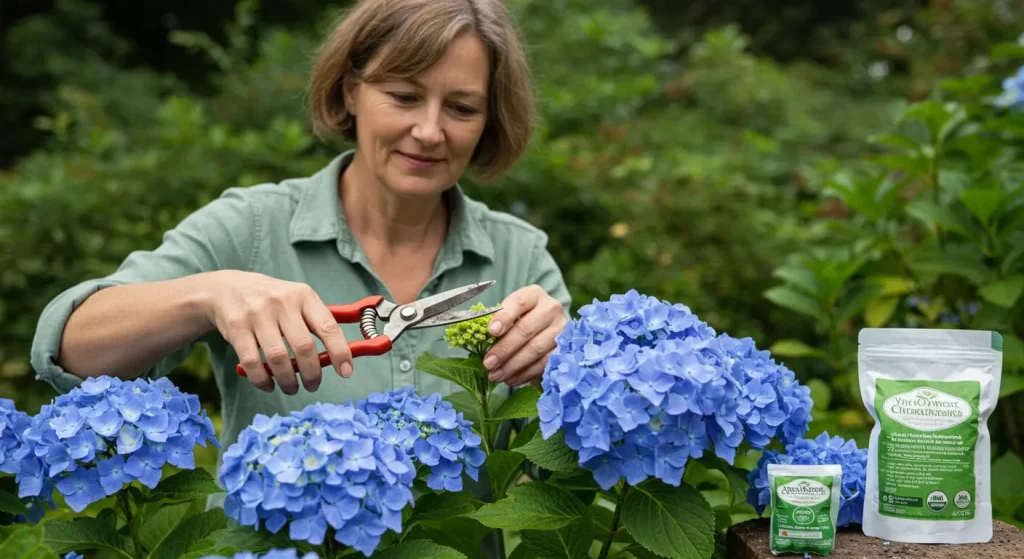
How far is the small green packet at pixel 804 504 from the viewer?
4.17ft

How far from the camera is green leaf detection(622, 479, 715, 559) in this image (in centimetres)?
122

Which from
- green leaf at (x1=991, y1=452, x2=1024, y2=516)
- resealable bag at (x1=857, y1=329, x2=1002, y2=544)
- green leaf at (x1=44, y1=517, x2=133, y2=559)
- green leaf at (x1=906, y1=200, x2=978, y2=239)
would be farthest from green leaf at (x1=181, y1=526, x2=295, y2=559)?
green leaf at (x1=906, y1=200, x2=978, y2=239)

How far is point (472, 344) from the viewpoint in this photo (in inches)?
57.1

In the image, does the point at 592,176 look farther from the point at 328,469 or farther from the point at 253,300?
the point at 328,469

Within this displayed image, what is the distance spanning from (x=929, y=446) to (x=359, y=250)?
1205mm

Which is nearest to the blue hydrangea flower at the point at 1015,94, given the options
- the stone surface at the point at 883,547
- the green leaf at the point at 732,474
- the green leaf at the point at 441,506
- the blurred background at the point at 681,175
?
the blurred background at the point at 681,175

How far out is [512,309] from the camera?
4.83 ft

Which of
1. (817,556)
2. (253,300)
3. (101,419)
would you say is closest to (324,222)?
(253,300)

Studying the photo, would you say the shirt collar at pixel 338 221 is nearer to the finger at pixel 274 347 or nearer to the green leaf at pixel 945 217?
the finger at pixel 274 347

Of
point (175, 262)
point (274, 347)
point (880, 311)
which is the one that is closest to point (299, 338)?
point (274, 347)

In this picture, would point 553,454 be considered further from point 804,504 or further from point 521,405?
point 804,504

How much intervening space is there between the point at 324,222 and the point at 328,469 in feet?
3.38

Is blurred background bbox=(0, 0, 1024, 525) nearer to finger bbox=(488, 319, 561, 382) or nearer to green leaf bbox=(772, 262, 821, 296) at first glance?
green leaf bbox=(772, 262, 821, 296)

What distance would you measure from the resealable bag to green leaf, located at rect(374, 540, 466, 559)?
60 cm
